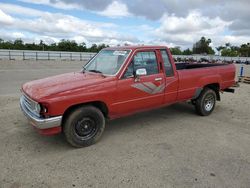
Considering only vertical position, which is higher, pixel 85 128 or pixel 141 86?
pixel 141 86

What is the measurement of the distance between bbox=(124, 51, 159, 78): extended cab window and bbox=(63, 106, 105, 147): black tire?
1000mm

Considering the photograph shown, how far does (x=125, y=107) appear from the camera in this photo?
15.1 ft

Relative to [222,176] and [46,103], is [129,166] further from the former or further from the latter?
[46,103]

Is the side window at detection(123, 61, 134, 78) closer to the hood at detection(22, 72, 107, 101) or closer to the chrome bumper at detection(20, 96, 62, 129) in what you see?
the hood at detection(22, 72, 107, 101)

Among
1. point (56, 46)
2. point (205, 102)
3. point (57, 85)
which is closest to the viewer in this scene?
point (57, 85)

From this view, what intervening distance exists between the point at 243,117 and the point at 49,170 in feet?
16.7

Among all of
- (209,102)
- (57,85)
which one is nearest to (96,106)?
(57,85)

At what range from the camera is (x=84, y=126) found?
4.19 metres

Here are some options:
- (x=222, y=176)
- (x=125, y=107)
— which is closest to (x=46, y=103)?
(x=125, y=107)

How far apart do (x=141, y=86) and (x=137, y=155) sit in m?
1.44

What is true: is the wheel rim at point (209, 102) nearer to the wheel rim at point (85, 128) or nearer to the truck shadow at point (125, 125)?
the truck shadow at point (125, 125)

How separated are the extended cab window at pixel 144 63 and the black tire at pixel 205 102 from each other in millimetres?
1764

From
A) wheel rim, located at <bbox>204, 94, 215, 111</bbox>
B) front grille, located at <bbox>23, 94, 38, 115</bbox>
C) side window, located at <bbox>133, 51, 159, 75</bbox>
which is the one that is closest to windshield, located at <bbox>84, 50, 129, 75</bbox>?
side window, located at <bbox>133, 51, 159, 75</bbox>

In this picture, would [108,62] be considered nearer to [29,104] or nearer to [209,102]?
[29,104]
